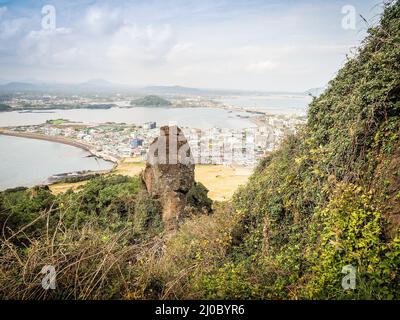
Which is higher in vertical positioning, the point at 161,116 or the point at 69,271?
the point at 161,116

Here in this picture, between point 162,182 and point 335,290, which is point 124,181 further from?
point 335,290

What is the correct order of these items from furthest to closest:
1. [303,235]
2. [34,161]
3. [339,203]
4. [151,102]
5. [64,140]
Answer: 1. [151,102]
2. [64,140]
3. [34,161]
4. [303,235]
5. [339,203]

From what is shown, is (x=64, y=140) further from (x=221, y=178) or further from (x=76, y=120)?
(x=221, y=178)

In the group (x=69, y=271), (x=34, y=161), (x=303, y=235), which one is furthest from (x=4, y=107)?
(x=303, y=235)

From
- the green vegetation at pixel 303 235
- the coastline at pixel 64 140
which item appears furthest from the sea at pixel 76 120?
the green vegetation at pixel 303 235

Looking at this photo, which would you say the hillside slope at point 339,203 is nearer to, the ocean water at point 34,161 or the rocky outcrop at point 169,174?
the rocky outcrop at point 169,174

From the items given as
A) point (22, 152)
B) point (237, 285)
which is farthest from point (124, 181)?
point (237, 285)
